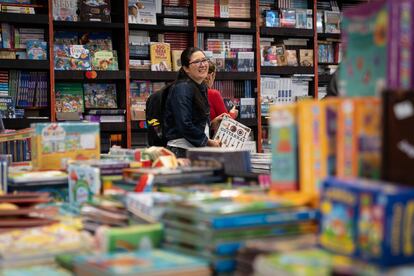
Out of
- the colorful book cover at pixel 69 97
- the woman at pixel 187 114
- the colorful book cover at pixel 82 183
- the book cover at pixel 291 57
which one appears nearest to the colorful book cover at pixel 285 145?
the colorful book cover at pixel 82 183

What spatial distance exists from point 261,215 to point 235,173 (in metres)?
0.90

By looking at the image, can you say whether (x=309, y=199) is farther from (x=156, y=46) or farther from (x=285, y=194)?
(x=156, y=46)

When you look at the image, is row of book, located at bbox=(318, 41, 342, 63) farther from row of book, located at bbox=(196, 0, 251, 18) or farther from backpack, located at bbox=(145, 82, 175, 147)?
backpack, located at bbox=(145, 82, 175, 147)

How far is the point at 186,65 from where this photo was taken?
5250 mm

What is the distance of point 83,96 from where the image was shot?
7.41 m

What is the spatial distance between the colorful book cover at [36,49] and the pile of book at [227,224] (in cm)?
555

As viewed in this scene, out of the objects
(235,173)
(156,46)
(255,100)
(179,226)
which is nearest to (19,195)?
(235,173)

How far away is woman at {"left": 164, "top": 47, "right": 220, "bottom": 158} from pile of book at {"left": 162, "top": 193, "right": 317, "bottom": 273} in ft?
10.3

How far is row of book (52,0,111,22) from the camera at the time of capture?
7094 mm

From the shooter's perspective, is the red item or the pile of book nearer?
the pile of book

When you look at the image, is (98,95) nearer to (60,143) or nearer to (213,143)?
(213,143)

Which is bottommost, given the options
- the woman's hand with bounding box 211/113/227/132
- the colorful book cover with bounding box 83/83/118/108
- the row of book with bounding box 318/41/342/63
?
the woman's hand with bounding box 211/113/227/132

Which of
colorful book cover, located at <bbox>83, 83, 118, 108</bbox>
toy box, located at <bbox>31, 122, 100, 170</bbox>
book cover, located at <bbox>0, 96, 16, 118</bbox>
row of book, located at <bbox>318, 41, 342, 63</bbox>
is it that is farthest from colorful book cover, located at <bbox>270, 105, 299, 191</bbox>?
row of book, located at <bbox>318, 41, 342, 63</bbox>

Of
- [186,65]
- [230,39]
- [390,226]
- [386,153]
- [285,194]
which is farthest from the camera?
[230,39]
